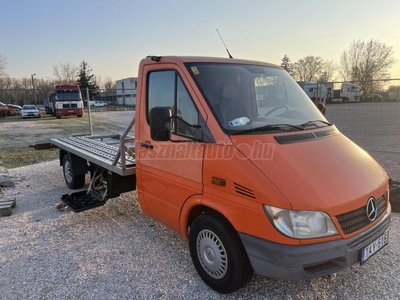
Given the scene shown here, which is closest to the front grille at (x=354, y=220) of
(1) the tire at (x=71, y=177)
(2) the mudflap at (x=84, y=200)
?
(2) the mudflap at (x=84, y=200)

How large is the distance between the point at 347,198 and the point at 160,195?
1.97 m

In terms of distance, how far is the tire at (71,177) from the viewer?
616 cm

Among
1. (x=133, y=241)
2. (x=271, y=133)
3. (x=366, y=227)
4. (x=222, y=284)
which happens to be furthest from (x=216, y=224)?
(x=133, y=241)

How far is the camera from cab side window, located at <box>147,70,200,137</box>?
297 cm

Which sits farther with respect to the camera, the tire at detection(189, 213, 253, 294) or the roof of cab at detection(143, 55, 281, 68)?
the roof of cab at detection(143, 55, 281, 68)

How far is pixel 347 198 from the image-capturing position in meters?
2.41

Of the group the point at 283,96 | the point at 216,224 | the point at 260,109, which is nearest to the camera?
the point at 216,224

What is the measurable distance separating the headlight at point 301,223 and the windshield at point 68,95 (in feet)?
104

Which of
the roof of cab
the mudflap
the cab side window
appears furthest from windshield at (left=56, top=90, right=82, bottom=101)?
the cab side window

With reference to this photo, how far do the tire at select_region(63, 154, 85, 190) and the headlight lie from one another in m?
4.94

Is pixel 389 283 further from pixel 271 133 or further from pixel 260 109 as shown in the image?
pixel 260 109

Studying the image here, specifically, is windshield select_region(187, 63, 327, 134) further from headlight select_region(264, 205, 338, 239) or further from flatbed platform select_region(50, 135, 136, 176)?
flatbed platform select_region(50, 135, 136, 176)

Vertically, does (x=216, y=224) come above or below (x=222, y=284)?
above

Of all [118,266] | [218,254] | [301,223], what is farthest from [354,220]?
[118,266]
